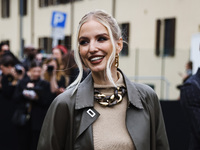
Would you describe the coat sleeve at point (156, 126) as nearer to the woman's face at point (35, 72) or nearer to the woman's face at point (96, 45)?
the woman's face at point (96, 45)

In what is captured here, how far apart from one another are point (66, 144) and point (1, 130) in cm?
486

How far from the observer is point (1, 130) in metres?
6.82

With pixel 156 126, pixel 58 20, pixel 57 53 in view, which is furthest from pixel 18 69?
→ pixel 58 20

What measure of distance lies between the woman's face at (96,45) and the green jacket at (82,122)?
0.18 m

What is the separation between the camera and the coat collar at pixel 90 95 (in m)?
2.27

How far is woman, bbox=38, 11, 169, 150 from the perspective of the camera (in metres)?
2.21

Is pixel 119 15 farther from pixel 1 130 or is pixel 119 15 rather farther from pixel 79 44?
pixel 79 44

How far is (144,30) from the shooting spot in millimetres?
18125

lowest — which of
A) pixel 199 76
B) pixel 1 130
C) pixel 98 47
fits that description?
pixel 1 130

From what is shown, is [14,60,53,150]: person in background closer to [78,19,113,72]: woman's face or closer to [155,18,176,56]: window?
[78,19,113,72]: woman's face

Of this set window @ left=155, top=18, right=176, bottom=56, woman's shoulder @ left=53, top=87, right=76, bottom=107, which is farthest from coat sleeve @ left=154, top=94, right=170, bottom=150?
window @ left=155, top=18, right=176, bottom=56

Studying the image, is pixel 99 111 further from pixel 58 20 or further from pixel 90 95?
pixel 58 20

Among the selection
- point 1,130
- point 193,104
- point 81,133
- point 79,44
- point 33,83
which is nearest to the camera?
point 81,133

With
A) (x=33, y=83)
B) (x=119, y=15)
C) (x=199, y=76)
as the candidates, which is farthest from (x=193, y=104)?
(x=119, y=15)
